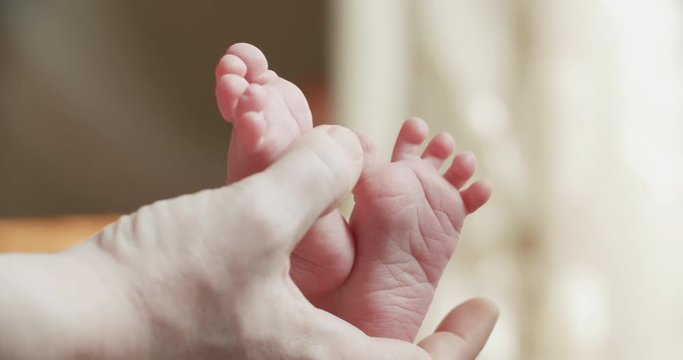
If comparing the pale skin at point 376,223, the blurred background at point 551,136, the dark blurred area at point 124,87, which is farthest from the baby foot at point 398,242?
the dark blurred area at point 124,87

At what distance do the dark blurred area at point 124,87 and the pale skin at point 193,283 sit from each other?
194 cm

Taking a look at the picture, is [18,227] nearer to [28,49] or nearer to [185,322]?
[28,49]

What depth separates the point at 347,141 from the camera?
593 mm

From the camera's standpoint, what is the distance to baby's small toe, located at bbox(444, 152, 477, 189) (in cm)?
79

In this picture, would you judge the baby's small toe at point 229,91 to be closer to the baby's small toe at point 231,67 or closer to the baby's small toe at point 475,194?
the baby's small toe at point 231,67

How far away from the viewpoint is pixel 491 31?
1.70 m

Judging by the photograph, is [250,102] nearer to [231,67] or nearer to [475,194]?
[231,67]

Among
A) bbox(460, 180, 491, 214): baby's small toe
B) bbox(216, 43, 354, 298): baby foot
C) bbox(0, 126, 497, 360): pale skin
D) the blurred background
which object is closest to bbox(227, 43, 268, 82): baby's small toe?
bbox(216, 43, 354, 298): baby foot

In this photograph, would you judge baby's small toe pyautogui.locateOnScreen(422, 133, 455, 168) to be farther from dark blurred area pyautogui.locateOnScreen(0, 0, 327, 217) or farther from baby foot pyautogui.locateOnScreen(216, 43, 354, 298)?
dark blurred area pyautogui.locateOnScreen(0, 0, 327, 217)

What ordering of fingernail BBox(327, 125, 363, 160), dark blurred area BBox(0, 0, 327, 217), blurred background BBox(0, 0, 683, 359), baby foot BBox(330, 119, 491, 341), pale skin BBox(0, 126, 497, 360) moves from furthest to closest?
1. dark blurred area BBox(0, 0, 327, 217)
2. blurred background BBox(0, 0, 683, 359)
3. baby foot BBox(330, 119, 491, 341)
4. fingernail BBox(327, 125, 363, 160)
5. pale skin BBox(0, 126, 497, 360)

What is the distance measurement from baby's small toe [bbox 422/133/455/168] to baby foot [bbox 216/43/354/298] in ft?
0.40

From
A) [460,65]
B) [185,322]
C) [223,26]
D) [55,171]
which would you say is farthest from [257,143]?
[55,171]

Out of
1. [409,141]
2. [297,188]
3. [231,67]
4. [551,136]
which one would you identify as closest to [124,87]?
[551,136]

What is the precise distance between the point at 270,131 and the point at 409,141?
0.71 feet
